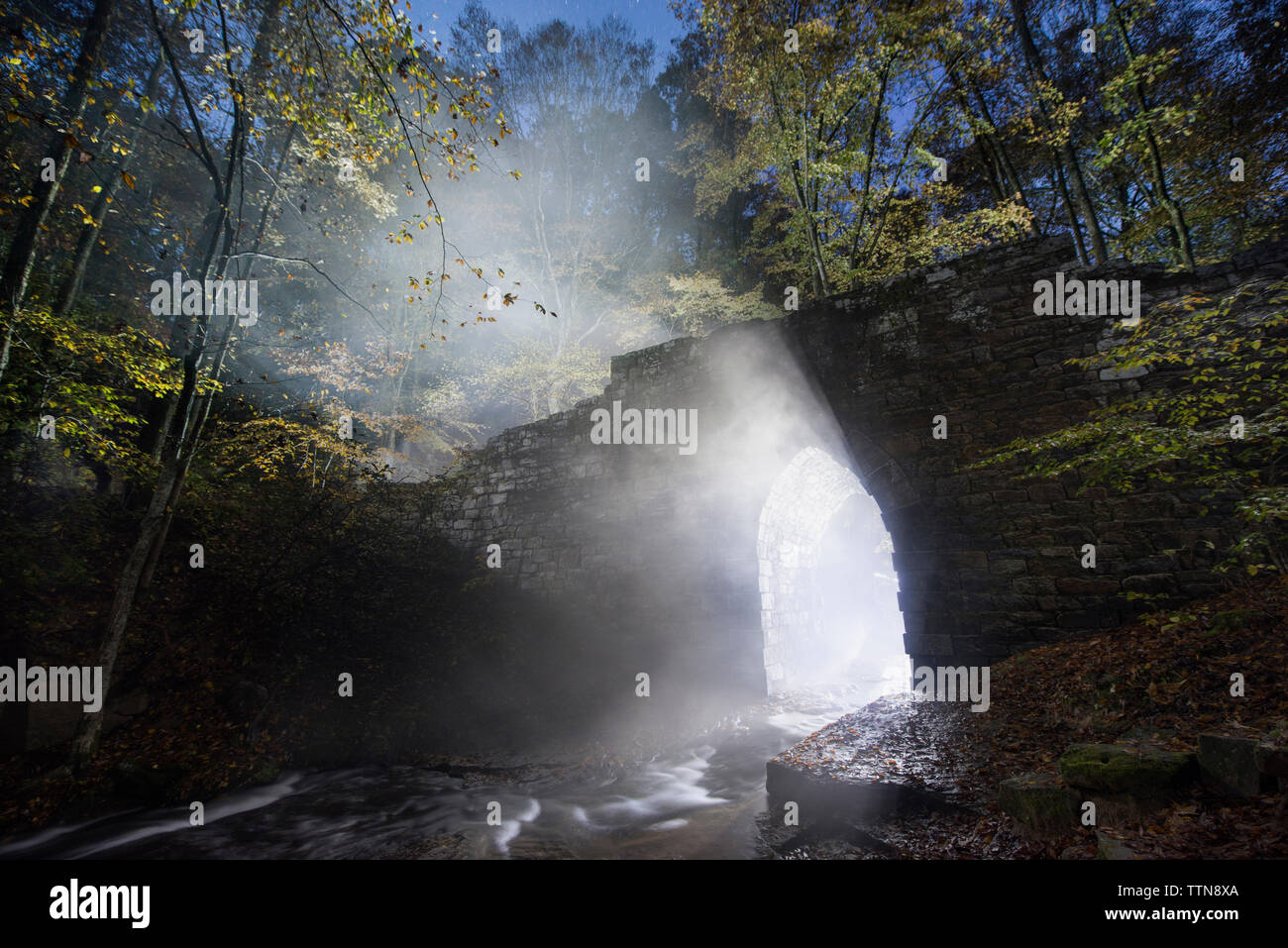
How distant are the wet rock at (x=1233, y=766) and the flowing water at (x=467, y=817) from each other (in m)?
2.67

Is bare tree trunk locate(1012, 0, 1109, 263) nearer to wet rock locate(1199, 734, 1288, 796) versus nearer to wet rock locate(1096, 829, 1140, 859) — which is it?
wet rock locate(1199, 734, 1288, 796)

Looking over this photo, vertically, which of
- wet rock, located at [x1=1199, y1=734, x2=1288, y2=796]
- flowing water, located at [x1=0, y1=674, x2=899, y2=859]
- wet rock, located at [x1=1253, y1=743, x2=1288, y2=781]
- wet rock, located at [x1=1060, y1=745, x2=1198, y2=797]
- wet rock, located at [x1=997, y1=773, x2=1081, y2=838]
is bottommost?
flowing water, located at [x1=0, y1=674, x2=899, y2=859]

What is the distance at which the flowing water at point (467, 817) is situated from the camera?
13.2 ft

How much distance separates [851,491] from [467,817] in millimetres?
9444

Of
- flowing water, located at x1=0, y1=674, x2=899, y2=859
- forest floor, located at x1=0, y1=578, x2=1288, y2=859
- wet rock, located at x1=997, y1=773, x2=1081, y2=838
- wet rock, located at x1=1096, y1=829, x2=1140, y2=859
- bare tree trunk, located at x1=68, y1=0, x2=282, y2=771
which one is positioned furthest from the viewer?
bare tree trunk, located at x1=68, y1=0, x2=282, y2=771

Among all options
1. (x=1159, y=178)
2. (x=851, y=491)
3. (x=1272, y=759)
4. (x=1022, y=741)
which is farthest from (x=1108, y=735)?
(x=1159, y=178)

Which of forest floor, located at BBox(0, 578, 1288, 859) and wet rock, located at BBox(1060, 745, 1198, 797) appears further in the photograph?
wet rock, located at BBox(1060, 745, 1198, 797)

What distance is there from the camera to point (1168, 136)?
10.3 m

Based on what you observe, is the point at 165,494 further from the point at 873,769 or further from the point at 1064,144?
the point at 1064,144

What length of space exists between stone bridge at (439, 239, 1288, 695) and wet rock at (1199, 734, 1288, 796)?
370cm

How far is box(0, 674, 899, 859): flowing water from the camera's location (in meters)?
4.02

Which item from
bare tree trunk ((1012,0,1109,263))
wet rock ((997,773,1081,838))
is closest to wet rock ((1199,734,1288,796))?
wet rock ((997,773,1081,838))

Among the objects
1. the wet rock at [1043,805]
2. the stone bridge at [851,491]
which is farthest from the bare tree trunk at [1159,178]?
the wet rock at [1043,805]
